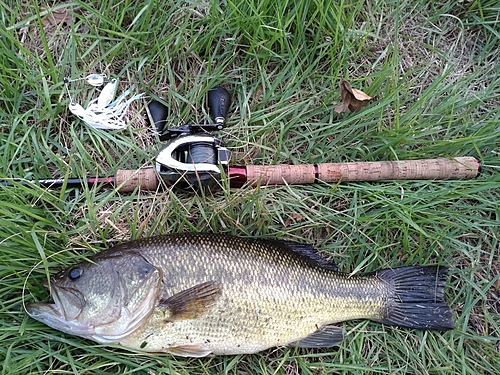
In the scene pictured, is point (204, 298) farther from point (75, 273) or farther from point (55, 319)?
point (55, 319)

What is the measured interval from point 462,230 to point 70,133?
2976mm

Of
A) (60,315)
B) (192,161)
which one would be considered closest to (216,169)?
(192,161)

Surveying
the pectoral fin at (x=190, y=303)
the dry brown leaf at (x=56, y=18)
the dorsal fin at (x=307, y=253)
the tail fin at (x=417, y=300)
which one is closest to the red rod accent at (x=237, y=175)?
the dorsal fin at (x=307, y=253)

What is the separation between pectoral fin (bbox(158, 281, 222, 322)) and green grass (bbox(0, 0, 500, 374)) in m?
0.46

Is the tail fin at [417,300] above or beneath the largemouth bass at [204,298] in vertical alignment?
beneath

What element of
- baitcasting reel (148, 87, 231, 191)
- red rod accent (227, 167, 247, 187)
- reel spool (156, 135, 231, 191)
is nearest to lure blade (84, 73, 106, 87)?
baitcasting reel (148, 87, 231, 191)

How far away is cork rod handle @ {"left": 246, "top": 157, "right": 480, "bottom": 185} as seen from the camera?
3.07 m

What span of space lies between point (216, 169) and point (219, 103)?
57 cm

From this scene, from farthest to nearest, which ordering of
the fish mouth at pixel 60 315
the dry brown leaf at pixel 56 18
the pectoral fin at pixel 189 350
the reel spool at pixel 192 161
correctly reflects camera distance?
the dry brown leaf at pixel 56 18 < the reel spool at pixel 192 161 < the pectoral fin at pixel 189 350 < the fish mouth at pixel 60 315

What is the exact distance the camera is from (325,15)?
323 cm

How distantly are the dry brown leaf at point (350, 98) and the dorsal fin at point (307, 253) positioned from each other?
1.05m

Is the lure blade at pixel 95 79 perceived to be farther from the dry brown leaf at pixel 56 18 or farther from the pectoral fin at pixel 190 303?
the pectoral fin at pixel 190 303

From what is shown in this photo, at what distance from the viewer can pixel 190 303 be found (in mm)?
2582

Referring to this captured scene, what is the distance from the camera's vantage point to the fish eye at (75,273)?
2607 millimetres
